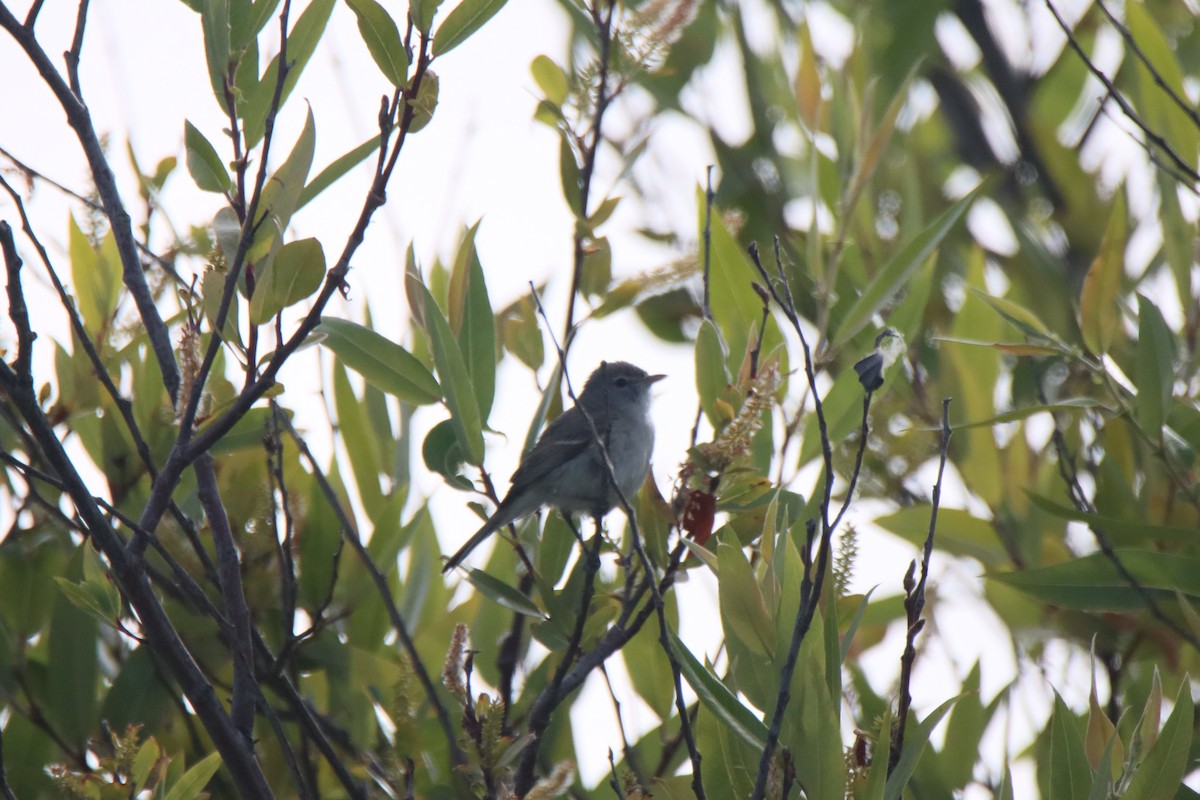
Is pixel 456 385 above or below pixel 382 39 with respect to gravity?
below

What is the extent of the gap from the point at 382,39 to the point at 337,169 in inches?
17.0

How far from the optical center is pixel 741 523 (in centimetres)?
280

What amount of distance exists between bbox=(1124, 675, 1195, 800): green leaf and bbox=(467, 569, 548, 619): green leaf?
1.30 metres

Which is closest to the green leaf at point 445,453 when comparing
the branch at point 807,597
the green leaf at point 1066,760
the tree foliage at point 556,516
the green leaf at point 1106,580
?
the tree foliage at point 556,516

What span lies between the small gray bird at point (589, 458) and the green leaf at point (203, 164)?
1794 millimetres

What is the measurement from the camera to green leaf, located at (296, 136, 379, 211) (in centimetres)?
→ 254

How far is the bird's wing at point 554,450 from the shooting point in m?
4.92

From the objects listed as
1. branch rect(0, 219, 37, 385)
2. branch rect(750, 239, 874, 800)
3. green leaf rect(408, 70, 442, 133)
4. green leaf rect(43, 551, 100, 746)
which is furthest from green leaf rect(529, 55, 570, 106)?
green leaf rect(43, 551, 100, 746)

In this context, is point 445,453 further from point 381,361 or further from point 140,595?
point 140,595

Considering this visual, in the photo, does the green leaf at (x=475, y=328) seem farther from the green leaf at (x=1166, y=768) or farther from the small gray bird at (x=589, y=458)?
the green leaf at (x=1166, y=768)

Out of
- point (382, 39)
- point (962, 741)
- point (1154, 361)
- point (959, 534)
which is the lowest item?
point (962, 741)

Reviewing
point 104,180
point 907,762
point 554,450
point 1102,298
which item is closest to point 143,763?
point 104,180

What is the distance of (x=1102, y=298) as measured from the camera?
10.1ft

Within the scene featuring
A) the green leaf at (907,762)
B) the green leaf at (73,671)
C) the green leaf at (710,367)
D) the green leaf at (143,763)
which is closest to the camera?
the green leaf at (907,762)
